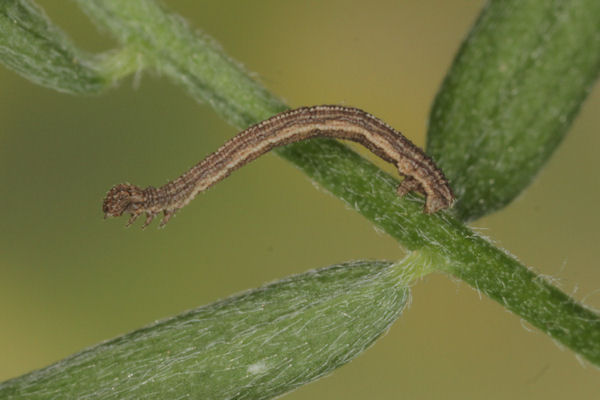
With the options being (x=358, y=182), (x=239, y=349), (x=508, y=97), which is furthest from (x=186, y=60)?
(x=508, y=97)

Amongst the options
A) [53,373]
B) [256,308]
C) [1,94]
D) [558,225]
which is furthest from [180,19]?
[558,225]

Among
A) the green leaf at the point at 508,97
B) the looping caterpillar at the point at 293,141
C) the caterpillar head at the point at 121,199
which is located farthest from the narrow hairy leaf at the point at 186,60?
the green leaf at the point at 508,97

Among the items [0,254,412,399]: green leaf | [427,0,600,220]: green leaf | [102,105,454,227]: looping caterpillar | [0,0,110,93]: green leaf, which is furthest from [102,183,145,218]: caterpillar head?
[427,0,600,220]: green leaf

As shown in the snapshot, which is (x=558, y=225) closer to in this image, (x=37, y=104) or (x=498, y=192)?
(x=498, y=192)

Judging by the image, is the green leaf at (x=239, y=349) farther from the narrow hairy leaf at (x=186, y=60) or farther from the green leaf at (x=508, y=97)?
the narrow hairy leaf at (x=186, y=60)

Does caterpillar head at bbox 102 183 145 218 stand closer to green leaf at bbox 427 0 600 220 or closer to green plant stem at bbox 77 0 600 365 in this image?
green plant stem at bbox 77 0 600 365

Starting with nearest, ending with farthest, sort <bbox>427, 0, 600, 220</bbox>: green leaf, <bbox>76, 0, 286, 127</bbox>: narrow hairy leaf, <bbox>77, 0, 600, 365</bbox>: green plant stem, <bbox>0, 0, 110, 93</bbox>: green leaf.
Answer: <bbox>0, 0, 110, 93</bbox>: green leaf, <bbox>77, 0, 600, 365</bbox>: green plant stem, <bbox>427, 0, 600, 220</bbox>: green leaf, <bbox>76, 0, 286, 127</bbox>: narrow hairy leaf
